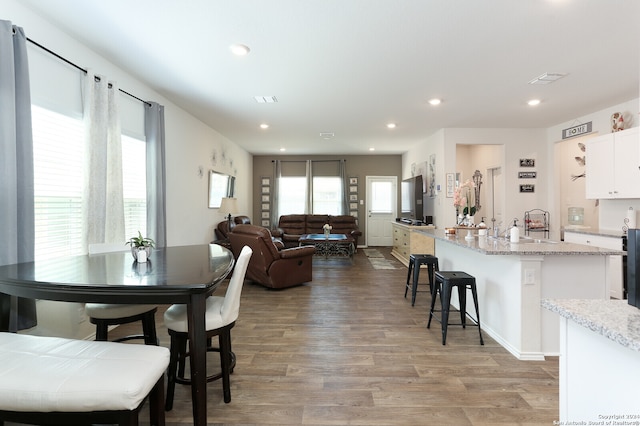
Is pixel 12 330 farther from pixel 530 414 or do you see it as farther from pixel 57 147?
pixel 530 414

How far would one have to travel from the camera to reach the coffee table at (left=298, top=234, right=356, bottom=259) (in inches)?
256

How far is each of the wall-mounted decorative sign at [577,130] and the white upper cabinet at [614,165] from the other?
61cm

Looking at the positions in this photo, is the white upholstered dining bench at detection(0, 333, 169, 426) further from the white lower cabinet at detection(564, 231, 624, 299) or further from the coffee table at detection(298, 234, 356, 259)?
the coffee table at detection(298, 234, 356, 259)

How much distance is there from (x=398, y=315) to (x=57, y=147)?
12.0 feet

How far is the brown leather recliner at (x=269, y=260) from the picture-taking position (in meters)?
4.39

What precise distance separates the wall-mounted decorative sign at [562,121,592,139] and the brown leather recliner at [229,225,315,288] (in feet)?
15.8

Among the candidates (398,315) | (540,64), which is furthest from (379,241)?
(540,64)

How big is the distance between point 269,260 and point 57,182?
99.5 inches

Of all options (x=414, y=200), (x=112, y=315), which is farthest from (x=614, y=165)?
(x=112, y=315)

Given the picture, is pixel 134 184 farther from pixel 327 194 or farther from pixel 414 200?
pixel 327 194

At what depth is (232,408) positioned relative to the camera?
187 cm

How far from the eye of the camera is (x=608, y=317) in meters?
0.95

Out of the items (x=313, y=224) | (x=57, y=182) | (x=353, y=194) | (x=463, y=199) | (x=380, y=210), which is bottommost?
(x=313, y=224)

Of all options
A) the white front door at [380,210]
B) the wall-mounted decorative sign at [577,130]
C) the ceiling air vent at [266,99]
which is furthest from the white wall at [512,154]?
the ceiling air vent at [266,99]
